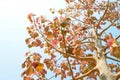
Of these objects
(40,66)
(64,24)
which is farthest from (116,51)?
(40,66)

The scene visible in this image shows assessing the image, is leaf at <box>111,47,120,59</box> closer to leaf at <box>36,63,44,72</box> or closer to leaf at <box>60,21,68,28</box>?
leaf at <box>60,21,68,28</box>

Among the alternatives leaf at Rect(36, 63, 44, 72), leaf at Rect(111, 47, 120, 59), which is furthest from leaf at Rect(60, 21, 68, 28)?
leaf at Rect(111, 47, 120, 59)

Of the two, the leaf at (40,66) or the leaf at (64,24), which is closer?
the leaf at (64,24)

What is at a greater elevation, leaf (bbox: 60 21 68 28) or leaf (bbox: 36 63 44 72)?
leaf (bbox: 60 21 68 28)

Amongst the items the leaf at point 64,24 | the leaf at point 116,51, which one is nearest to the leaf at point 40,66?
the leaf at point 64,24

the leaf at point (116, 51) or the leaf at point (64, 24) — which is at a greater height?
the leaf at point (64, 24)

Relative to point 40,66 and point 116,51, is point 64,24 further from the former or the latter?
point 116,51

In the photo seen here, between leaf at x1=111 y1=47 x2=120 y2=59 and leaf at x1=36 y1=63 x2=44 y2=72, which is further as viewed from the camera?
leaf at x1=36 y1=63 x2=44 y2=72

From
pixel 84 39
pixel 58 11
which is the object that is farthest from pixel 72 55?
pixel 58 11

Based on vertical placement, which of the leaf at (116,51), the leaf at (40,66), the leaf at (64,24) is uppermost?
the leaf at (64,24)

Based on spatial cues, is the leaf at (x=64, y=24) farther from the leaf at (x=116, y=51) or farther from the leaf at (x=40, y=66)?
the leaf at (x=116, y=51)

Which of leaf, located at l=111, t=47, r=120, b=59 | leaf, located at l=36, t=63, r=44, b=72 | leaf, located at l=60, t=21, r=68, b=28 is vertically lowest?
leaf, located at l=111, t=47, r=120, b=59

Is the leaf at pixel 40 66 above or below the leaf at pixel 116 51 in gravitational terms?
above

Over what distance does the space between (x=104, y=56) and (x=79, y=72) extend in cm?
305
